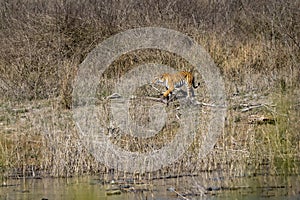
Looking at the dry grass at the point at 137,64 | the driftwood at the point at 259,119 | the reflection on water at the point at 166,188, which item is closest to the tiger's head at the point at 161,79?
the dry grass at the point at 137,64

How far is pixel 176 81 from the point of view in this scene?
1257 centimetres

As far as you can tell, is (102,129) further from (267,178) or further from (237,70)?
(237,70)

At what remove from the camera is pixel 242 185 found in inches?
299

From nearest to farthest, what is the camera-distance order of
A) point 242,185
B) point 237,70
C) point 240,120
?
point 242,185 → point 240,120 → point 237,70

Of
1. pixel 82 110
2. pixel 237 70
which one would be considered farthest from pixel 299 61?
pixel 82 110

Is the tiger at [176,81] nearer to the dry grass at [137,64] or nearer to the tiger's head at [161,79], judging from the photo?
the tiger's head at [161,79]

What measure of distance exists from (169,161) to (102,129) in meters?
1.28

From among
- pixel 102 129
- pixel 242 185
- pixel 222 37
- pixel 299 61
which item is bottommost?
pixel 242 185

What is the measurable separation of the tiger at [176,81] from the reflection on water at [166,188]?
13.1 ft

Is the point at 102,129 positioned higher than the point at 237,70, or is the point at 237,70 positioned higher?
the point at 237,70

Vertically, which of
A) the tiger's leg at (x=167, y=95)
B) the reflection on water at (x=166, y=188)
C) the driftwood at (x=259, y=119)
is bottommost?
the reflection on water at (x=166, y=188)

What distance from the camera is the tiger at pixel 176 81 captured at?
39.9 ft

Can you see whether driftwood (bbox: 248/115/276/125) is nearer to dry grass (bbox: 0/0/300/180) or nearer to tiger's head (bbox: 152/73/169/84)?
dry grass (bbox: 0/0/300/180)

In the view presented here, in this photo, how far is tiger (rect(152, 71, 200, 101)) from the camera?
39.9 ft
